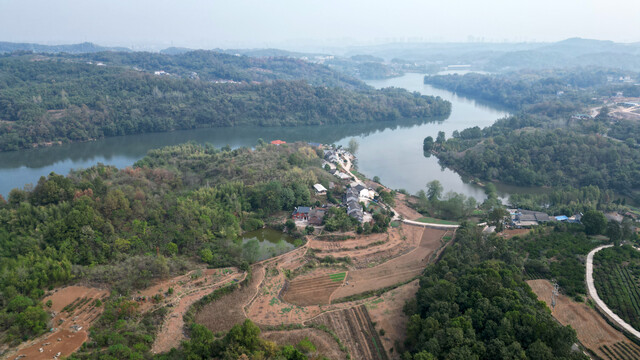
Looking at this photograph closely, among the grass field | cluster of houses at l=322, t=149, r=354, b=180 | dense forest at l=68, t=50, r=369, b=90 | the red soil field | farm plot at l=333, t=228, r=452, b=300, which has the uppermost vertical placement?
dense forest at l=68, t=50, r=369, b=90

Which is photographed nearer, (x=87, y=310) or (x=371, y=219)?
(x=87, y=310)

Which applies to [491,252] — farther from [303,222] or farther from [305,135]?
[305,135]

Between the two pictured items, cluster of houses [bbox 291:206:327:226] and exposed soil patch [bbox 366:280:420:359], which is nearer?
exposed soil patch [bbox 366:280:420:359]

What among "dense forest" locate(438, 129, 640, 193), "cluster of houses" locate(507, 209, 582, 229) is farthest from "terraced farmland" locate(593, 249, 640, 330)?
"dense forest" locate(438, 129, 640, 193)

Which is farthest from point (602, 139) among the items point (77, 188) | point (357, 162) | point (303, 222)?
point (77, 188)

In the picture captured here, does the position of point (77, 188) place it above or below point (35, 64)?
below

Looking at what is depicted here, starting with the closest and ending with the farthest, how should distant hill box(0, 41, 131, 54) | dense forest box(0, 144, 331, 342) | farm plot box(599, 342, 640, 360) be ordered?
farm plot box(599, 342, 640, 360), dense forest box(0, 144, 331, 342), distant hill box(0, 41, 131, 54)

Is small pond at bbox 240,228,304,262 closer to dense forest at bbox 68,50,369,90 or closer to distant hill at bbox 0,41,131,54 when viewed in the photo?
dense forest at bbox 68,50,369,90
